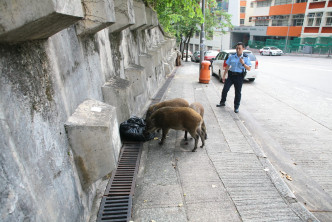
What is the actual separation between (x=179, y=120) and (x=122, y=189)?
176cm

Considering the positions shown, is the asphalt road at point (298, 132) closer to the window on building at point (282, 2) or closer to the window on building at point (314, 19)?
the window on building at point (314, 19)

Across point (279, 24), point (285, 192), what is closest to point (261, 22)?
point (279, 24)

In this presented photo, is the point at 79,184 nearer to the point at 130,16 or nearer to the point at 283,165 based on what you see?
the point at 130,16

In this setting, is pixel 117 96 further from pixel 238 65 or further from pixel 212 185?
pixel 238 65

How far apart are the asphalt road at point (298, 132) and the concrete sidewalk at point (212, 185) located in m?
0.58

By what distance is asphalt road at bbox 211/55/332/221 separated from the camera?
393 centimetres

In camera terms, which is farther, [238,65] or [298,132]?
[238,65]

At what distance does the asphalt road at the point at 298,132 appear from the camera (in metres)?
3.93

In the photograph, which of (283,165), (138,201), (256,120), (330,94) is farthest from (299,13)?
(138,201)

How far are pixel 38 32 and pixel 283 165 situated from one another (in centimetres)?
490

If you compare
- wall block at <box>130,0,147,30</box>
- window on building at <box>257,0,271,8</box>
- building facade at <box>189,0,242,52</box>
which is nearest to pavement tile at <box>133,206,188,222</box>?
wall block at <box>130,0,147,30</box>

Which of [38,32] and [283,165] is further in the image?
[283,165]

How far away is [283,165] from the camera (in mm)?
4621

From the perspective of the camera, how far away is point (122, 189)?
353cm
